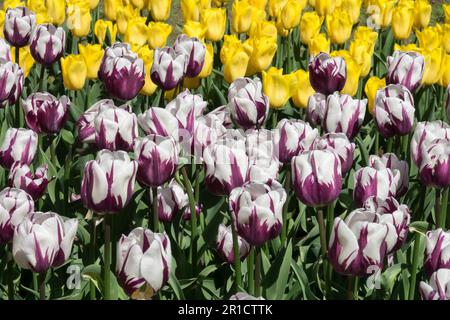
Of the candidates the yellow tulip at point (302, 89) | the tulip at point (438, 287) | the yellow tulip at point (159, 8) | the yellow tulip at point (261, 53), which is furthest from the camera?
the yellow tulip at point (159, 8)

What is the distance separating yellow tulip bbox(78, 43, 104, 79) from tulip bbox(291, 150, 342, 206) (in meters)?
1.71

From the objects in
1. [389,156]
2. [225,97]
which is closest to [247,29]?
[225,97]

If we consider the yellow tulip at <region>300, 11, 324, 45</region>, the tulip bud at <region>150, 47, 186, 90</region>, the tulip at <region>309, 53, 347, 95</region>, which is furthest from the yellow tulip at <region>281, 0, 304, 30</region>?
the tulip bud at <region>150, 47, 186, 90</region>

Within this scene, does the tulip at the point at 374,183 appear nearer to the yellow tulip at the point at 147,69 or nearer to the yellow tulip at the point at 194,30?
the yellow tulip at the point at 147,69

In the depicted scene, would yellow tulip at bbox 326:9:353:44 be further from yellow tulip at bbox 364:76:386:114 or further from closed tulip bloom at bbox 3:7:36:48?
closed tulip bloom at bbox 3:7:36:48

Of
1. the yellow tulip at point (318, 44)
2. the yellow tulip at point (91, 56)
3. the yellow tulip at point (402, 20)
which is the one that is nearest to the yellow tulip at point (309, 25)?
the yellow tulip at point (318, 44)

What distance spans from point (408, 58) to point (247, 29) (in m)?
1.25

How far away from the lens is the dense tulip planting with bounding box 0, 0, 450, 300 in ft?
7.28

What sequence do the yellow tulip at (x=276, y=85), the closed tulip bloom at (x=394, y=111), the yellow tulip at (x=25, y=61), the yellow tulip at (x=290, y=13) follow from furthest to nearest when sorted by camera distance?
the yellow tulip at (x=290, y=13) < the yellow tulip at (x=25, y=61) < the yellow tulip at (x=276, y=85) < the closed tulip bloom at (x=394, y=111)

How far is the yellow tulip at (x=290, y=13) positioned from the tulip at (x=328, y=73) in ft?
3.56

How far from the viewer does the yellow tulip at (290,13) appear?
4.45m

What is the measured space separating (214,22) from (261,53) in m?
0.53

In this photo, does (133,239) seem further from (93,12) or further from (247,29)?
(93,12)

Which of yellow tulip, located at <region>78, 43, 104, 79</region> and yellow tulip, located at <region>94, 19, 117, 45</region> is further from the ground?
yellow tulip, located at <region>78, 43, 104, 79</region>
